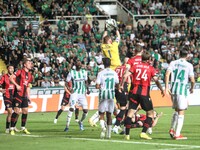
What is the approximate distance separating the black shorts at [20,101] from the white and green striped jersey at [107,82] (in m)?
3.38

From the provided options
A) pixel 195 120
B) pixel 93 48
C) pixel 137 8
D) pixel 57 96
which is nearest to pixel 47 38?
pixel 93 48

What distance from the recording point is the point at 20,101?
73.7 ft

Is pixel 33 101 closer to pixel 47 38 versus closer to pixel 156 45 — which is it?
pixel 47 38

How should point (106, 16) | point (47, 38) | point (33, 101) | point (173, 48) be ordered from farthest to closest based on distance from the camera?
point (106, 16), point (173, 48), point (47, 38), point (33, 101)

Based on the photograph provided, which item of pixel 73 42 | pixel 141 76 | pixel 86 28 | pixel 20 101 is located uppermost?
pixel 86 28

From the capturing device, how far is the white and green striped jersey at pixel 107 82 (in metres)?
20.1

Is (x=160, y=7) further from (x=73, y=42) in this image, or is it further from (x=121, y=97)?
(x=121, y=97)

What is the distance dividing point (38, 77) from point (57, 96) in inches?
75.6

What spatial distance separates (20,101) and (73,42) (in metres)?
19.3

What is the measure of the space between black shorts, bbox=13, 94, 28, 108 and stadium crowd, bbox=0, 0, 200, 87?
12.1 meters

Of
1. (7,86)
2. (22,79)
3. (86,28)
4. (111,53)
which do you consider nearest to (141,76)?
(111,53)

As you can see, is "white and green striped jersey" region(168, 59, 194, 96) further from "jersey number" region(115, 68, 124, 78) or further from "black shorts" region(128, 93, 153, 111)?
"jersey number" region(115, 68, 124, 78)

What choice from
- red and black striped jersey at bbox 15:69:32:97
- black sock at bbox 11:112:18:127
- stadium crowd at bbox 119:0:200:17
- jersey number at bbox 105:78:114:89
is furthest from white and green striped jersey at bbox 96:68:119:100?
stadium crowd at bbox 119:0:200:17

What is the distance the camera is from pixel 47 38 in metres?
40.2
